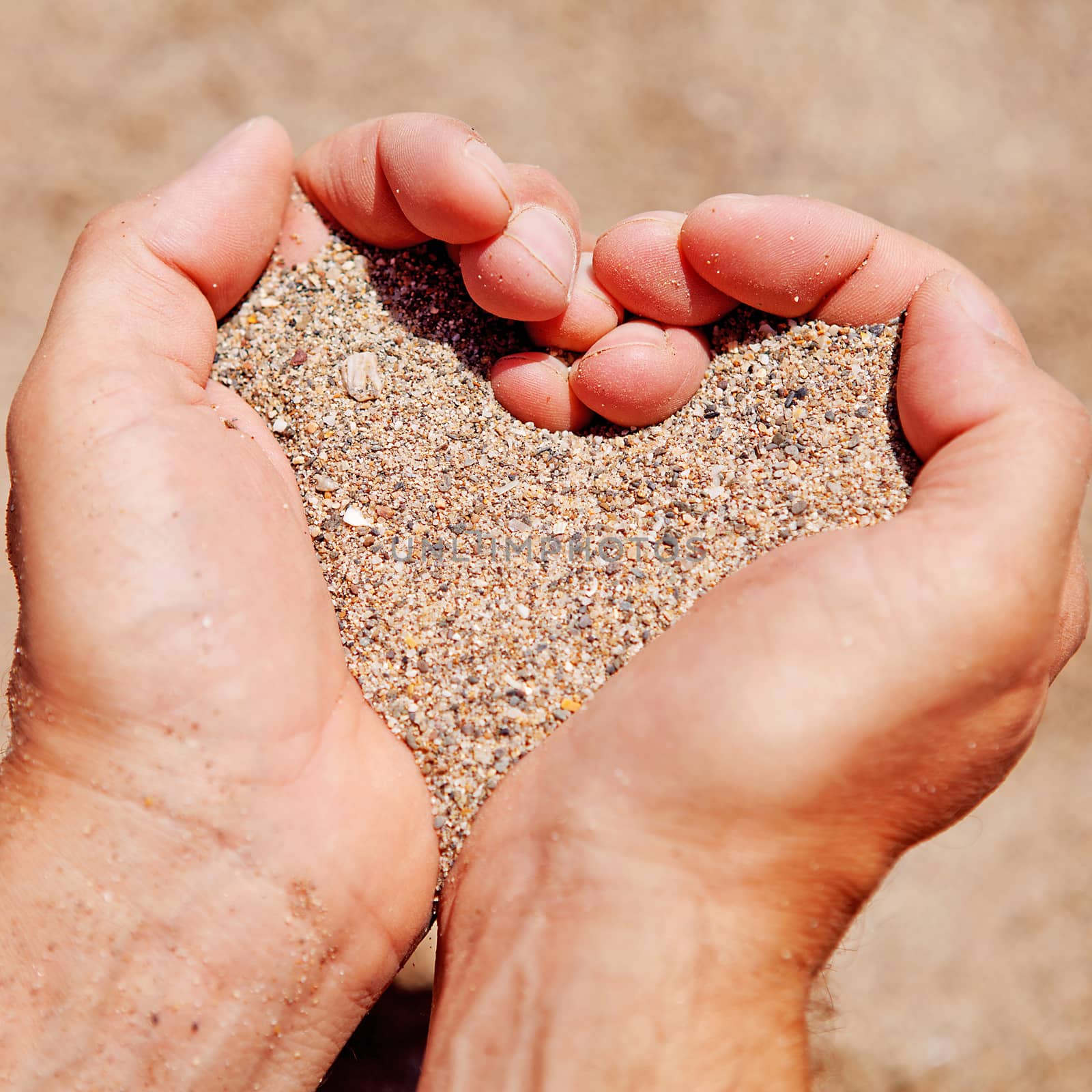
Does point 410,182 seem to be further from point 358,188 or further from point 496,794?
point 496,794

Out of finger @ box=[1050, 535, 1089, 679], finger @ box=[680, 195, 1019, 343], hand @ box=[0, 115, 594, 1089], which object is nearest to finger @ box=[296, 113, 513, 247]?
finger @ box=[680, 195, 1019, 343]

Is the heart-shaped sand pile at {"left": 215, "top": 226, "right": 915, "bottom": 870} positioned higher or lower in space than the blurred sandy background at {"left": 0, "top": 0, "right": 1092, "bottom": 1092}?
lower

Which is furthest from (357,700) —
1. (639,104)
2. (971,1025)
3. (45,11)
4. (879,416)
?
(45,11)

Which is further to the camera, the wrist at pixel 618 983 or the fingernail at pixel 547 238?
the fingernail at pixel 547 238

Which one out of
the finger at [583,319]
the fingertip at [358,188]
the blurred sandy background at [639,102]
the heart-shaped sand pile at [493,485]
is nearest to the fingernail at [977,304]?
the heart-shaped sand pile at [493,485]

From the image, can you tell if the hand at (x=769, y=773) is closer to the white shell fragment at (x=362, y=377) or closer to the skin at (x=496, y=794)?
the skin at (x=496, y=794)

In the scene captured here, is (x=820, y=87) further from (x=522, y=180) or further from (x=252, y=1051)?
(x=252, y=1051)

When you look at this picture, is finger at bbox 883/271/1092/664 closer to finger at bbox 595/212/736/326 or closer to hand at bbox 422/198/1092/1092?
hand at bbox 422/198/1092/1092
